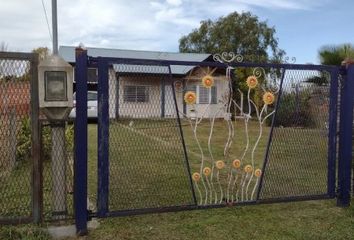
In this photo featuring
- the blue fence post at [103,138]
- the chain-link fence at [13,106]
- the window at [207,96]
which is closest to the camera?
the chain-link fence at [13,106]

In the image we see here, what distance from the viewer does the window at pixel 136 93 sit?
15.6 feet

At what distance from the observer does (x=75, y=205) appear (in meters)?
4.68

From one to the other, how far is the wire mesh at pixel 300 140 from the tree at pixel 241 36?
87.0 ft

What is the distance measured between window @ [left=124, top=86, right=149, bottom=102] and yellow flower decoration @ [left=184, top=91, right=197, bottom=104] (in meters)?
0.50

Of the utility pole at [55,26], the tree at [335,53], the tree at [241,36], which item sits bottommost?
the utility pole at [55,26]

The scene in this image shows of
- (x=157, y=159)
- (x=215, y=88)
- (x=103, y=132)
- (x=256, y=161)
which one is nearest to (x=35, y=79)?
(x=103, y=132)

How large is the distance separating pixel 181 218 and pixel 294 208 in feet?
5.21

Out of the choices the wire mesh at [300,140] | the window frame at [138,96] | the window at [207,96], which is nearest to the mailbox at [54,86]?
the window frame at [138,96]

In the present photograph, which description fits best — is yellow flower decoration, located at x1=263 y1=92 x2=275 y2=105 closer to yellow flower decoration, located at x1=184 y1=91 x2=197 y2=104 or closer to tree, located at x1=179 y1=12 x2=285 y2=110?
yellow flower decoration, located at x1=184 y1=91 x2=197 y2=104

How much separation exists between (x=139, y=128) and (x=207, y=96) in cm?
105

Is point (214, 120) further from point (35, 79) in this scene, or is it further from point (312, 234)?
point (35, 79)

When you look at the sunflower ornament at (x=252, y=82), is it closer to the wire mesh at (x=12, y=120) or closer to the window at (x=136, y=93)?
the window at (x=136, y=93)

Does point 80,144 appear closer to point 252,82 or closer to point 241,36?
point 252,82

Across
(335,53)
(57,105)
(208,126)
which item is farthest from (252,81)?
(335,53)
